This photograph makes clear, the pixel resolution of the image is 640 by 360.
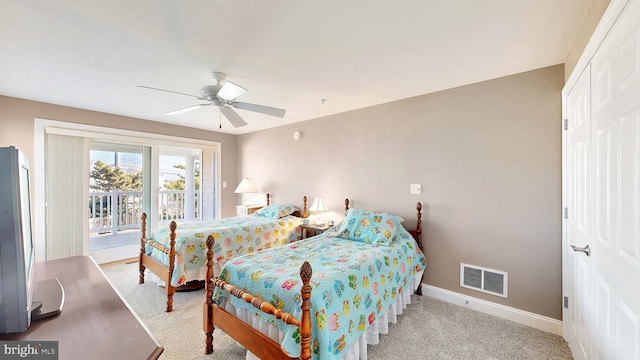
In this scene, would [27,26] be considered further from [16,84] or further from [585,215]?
[585,215]

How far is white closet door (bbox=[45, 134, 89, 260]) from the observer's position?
3.54 meters

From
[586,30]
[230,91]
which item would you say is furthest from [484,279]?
[230,91]

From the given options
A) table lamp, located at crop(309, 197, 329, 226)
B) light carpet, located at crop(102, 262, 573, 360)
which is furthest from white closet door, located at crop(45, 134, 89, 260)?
table lamp, located at crop(309, 197, 329, 226)

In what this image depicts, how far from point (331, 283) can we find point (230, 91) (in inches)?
70.9

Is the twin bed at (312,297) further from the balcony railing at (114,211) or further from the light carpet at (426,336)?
the balcony railing at (114,211)

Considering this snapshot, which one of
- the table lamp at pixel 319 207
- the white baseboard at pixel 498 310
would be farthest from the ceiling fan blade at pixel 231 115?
the white baseboard at pixel 498 310

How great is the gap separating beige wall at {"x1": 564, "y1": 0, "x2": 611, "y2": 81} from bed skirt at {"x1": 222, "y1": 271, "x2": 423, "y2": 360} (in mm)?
2415

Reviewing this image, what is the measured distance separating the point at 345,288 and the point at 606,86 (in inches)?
73.6

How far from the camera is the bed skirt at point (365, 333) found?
1750 millimetres

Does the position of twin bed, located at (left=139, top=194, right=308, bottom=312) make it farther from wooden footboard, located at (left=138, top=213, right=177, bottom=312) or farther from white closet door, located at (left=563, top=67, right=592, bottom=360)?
white closet door, located at (left=563, top=67, right=592, bottom=360)

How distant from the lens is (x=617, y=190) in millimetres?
1183

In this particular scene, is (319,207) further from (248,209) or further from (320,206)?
(248,209)

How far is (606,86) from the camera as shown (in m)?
1.33

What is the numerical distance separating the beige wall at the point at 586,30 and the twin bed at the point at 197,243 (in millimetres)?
3164
